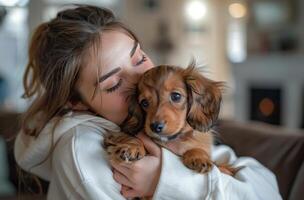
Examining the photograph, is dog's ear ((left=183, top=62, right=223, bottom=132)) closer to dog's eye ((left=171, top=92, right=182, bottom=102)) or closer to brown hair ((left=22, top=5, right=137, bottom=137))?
dog's eye ((left=171, top=92, right=182, bottom=102))

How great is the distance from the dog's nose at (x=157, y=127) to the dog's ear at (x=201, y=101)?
106 mm

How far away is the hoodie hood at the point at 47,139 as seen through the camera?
118 cm

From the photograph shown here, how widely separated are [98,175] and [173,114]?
23cm

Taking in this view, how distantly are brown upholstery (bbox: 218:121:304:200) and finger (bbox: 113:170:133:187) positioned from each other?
0.61 metres

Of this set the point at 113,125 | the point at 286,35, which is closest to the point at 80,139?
the point at 113,125

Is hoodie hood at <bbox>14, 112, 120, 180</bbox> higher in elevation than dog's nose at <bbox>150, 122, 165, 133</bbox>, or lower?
lower

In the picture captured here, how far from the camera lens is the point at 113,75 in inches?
46.4

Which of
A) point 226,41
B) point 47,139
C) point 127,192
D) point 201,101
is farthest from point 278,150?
point 226,41

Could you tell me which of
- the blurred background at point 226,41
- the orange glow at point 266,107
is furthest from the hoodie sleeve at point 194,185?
the orange glow at point 266,107

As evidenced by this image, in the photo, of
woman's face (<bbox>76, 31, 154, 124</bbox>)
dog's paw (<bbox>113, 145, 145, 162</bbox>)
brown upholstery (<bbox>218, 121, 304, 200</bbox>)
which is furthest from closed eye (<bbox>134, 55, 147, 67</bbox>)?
brown upholstery (<bbox>218, 121, 304, 200</bbox>)

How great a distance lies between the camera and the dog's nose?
1038 mm

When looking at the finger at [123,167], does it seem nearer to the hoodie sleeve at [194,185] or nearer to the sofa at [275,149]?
the hoodie sleeve at [194,185]

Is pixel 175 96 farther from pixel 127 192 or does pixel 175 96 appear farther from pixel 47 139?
pixel 47 139

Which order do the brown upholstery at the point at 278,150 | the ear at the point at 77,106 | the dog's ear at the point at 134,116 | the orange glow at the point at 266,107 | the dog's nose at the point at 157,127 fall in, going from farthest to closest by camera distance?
the orange glow at the point at 266,107
the brown upholstery at the point at 278,150
the ear at the point at 77,106
the dog's ear at the point at 134,116
the dog's nose at the point at 157,127
